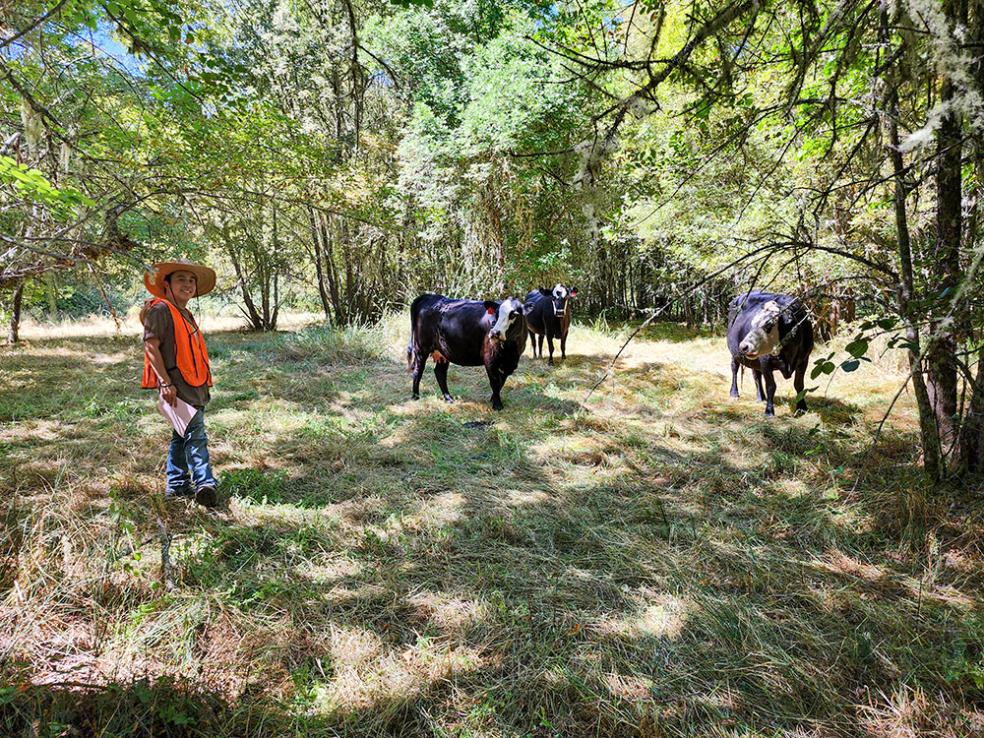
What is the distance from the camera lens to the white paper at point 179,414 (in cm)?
292

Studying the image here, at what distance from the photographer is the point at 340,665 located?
6.04ft

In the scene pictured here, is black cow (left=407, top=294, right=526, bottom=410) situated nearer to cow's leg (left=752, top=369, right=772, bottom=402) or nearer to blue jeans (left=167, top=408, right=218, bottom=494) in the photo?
cow's leg (left=752, top=369, right=772, bottom=402)

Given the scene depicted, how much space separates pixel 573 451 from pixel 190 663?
3.11 meters

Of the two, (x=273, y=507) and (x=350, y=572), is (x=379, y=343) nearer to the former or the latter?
(x=273, y=507)

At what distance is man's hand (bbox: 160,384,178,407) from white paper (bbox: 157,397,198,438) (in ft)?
0.05

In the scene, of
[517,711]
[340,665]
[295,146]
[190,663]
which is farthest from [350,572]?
[295,146]

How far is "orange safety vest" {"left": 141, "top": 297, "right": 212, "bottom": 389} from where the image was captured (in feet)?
9.57

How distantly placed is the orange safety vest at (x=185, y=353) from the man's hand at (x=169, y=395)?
8 cm

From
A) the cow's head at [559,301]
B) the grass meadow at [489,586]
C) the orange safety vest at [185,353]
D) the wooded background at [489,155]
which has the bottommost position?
the grass meadow at [489,586]

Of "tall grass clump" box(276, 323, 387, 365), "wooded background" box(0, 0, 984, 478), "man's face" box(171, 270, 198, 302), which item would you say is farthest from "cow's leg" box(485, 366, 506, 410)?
"tall grass clump" box(276, 323, 387, 365)

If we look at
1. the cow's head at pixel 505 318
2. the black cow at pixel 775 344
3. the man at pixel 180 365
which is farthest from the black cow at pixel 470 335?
the man at pixel 180 365

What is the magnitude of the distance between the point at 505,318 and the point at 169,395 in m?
3.10

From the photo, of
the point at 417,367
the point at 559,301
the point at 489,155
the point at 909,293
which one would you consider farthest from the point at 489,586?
the point at 489,155

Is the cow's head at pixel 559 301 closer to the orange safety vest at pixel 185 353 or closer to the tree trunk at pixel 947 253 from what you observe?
the tree trunk at pixel 947 253
